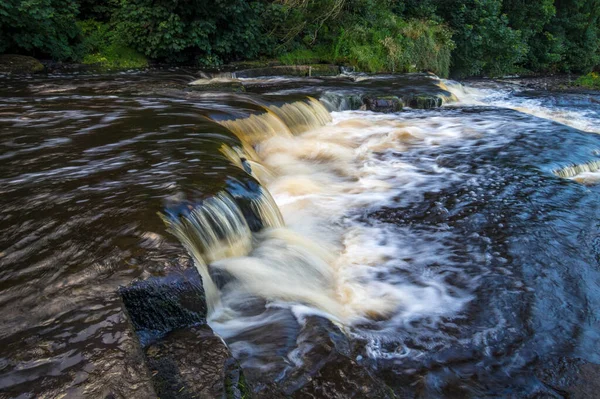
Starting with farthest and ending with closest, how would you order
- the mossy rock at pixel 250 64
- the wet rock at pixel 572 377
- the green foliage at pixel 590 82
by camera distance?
1. the green foliage at pixel 590 82
2. the mossy rock at pixel 250 64
3. the wet rock at pixel 572 377

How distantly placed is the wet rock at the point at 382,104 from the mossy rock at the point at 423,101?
19.1 inches

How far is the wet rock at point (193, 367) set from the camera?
2023mm

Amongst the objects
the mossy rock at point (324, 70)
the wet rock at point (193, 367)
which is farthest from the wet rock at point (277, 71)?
the wet rock at point (193, 367)

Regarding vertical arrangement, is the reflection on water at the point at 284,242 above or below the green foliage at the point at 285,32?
below

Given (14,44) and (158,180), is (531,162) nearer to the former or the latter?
(158,180)

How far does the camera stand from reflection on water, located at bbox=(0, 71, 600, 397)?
2.61m

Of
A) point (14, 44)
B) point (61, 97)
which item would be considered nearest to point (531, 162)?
point (61, 97)

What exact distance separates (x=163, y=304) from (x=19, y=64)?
11.3m

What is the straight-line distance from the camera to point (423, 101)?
11117 mm

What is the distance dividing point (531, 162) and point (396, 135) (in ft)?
8.05

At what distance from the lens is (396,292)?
12.5 feet

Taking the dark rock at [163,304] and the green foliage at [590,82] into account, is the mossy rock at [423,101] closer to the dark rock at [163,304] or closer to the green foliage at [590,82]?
the green foliage at [590,82]

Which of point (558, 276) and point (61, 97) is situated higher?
point (61, 97)

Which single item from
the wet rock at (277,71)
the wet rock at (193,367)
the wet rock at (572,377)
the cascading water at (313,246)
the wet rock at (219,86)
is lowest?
the wet rock at (572,377)
